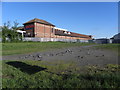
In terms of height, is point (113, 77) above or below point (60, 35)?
below

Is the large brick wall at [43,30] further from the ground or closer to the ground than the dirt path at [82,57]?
further from the ground

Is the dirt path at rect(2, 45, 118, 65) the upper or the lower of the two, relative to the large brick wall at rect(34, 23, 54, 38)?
lower

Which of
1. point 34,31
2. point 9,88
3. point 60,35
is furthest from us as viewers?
point 60,35

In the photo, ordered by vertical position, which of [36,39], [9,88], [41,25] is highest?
[41,25]

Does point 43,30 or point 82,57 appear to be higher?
point 43,30

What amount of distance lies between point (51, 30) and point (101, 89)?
4627 centimetres

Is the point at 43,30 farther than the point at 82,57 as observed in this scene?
Yes

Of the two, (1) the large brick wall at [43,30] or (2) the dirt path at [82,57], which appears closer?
(2) the dirt path at [82,57]

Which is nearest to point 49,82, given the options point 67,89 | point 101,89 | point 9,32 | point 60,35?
point 67,89

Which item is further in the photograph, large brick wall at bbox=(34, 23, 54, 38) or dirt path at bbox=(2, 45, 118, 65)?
large brick wall at bbox=(34, 23, 54, 38)

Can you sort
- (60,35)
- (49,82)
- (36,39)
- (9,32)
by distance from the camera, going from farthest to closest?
1. (60,35)
2. (36,39)
3. (9,32)
4. (49,82)

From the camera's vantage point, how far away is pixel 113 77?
2.50m

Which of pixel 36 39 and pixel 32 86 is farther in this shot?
pixel 36 39

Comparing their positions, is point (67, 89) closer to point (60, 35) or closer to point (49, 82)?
point (49, 82)
